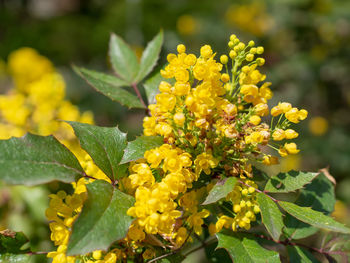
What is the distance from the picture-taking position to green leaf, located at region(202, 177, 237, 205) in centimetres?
81

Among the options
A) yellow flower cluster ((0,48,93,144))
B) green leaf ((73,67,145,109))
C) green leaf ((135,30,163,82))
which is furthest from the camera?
yellow flower cluster ((0,48,93,144))

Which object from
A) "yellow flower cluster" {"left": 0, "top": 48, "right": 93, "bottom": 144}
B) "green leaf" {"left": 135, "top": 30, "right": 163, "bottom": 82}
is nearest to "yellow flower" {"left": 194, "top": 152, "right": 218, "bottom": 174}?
"green leaf" {"left": 135, "top": 30, "right": 163, "bottom": 82}

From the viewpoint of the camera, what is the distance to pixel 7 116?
1996 millimetres

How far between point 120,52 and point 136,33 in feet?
15.2

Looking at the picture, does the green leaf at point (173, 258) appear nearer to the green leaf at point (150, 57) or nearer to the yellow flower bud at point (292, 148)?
the yellow flower bud at point (292, 148)

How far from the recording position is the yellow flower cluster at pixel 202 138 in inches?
33.9

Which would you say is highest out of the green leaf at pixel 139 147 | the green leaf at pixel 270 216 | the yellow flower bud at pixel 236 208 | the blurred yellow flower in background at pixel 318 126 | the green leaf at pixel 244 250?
the green leaf at pixel 139 147

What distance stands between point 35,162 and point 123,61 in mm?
748

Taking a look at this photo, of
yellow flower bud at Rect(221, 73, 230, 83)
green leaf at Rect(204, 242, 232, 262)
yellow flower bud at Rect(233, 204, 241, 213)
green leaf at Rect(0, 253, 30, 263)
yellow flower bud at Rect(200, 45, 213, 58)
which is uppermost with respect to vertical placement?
yellow flower bud at Rect(200, 45, 213, 58)

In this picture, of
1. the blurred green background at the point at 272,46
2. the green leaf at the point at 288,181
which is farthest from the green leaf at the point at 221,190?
the blurred green background at the point at 272,46

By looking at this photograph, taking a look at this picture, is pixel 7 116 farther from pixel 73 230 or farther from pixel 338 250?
pixel 338 250

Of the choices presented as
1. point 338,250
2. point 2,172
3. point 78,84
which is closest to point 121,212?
point 2,172

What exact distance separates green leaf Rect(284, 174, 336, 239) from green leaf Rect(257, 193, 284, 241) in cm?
28

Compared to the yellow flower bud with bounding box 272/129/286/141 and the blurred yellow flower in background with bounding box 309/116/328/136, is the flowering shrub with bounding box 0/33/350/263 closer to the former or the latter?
the yellow flower bud with bounding box 272/129/286/141
